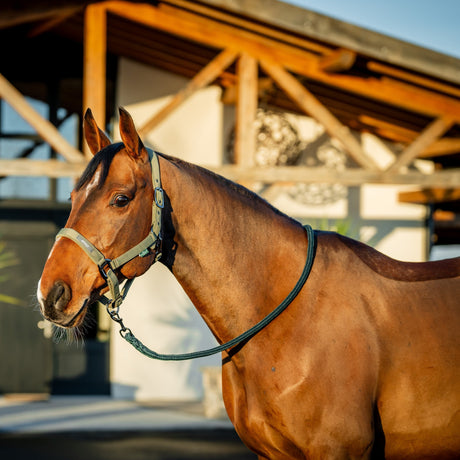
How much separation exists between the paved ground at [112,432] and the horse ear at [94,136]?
3.90 metres

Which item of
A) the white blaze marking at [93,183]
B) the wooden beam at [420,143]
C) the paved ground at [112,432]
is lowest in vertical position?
the paved ground at [112,432]

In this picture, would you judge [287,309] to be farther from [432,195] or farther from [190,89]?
[432,195]

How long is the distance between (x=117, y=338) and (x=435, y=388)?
6584mm

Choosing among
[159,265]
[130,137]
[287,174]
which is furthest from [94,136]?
[159,265]

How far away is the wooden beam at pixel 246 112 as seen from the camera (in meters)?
6.05

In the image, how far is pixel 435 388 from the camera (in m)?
2.08

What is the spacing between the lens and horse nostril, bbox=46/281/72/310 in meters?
1.84

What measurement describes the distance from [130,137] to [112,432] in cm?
503

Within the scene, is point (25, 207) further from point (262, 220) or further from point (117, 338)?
point (262, 220)

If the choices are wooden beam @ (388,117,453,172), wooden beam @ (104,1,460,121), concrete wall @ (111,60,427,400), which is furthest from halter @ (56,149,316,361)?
concrete wall @ (111,60,427,400)

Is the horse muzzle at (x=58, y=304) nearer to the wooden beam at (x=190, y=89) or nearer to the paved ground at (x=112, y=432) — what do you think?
the paved ground at (x=112, y=432)

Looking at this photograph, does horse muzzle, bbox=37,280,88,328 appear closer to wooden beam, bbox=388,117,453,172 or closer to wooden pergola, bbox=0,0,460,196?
wooden pergola, bbox=0,0,460,196

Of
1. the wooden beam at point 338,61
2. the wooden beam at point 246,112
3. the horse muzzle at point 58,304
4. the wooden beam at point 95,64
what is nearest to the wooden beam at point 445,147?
the wooden beam at point 338,61

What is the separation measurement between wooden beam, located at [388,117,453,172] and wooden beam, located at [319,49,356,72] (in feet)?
3.41
